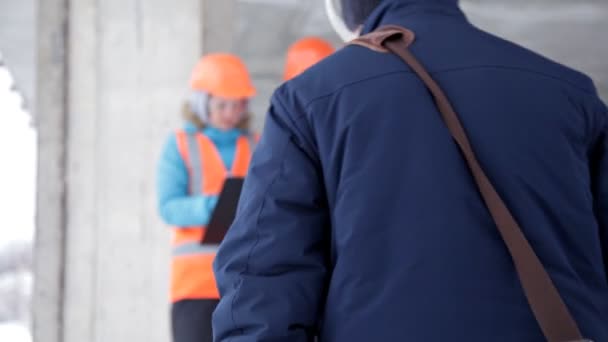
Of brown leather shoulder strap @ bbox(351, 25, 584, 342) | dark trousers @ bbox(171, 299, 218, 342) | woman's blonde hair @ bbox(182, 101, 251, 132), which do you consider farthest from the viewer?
woman's blonde hair @ bbox(182, 101, 251, 132)

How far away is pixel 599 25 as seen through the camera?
9758 mm

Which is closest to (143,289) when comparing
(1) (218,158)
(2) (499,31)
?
(1) (218,158)

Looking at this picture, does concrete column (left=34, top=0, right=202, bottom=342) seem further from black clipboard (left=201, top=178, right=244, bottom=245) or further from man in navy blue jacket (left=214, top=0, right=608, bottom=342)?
man in navy blue jacket (left=214, top=0, right=608, bottom=342)

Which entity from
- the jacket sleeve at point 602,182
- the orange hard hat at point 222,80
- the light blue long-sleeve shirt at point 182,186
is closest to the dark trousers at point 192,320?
the light blue long-sleeve shirt at point 182,186

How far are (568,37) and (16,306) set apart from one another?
7321 mm

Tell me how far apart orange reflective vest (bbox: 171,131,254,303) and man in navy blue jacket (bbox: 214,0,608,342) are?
1880 mm

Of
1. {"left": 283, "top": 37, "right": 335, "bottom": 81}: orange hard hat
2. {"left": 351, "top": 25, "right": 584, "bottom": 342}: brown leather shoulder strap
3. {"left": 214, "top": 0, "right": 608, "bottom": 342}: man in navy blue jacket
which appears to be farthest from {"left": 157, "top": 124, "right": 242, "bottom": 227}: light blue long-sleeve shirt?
{"left": 351, "top": 25, "right": 584, "bottom": 342}: brown leather shoulder strap

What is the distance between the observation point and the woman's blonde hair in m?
3.89

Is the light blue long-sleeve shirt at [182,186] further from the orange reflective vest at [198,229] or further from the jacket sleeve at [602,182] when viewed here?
the jacket sleeve at [602,182]

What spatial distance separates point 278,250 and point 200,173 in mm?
2136

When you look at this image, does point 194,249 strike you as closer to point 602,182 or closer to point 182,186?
point 182,186

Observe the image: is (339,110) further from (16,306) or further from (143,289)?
(16,306)

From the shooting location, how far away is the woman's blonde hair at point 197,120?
12.8 ft

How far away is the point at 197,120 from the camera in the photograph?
390 centimetres
